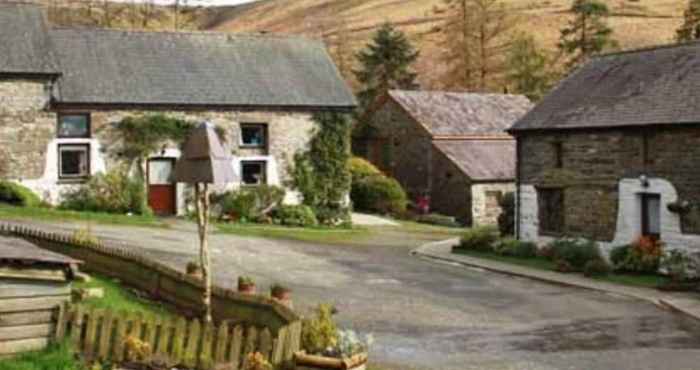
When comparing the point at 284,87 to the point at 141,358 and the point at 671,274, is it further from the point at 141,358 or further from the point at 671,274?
the point at 141,358

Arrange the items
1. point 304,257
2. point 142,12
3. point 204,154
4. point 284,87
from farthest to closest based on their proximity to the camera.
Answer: point 142,12, point 284,87, point 304,257, point 204,154

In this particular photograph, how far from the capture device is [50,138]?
39.7 m

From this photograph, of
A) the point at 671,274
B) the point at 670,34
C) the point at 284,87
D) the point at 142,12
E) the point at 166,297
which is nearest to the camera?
the point at 166,297

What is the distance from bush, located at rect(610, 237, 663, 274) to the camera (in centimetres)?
2992

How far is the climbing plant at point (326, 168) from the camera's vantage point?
44750 millimetres

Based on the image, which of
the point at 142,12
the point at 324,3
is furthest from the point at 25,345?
the point at 324,3

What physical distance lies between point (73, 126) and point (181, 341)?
1110 inches

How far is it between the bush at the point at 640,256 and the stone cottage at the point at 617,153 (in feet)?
1.43

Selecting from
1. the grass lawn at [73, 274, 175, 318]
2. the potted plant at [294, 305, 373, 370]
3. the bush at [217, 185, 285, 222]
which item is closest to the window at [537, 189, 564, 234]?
the bush at [217, 185, 285, 222]

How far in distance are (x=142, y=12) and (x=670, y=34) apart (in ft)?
170

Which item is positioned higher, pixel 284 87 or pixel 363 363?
pixel 284 87

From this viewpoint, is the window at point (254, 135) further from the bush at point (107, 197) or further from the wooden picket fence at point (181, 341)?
the wooden picket fence at point (181, 341)

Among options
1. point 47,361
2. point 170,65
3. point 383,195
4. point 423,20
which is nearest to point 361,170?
point 383,195

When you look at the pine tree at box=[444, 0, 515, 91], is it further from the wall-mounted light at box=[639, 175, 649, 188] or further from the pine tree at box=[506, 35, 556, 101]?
the wall-mounted light at box=[639, 175, 649, 188]
